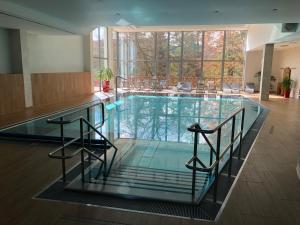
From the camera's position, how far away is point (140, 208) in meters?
2.60

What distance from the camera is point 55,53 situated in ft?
34.2

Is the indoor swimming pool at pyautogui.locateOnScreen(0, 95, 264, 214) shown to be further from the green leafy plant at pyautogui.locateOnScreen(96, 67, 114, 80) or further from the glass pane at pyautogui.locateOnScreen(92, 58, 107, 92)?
the glass pane at pyautogui.locateOnScreen(92, 58, 107, 92)

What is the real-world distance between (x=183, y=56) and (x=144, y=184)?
1308 centimetres

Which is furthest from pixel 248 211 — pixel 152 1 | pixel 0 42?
pixel 0 42

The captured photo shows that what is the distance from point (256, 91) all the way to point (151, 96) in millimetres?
6152

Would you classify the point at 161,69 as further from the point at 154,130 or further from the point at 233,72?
the point at 154,130

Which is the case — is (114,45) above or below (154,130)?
above

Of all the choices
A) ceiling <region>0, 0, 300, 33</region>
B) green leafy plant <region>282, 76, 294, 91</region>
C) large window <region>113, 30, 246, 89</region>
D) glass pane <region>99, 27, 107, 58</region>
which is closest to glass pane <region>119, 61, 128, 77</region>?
large window <region>113, 30, 246, 89</region>

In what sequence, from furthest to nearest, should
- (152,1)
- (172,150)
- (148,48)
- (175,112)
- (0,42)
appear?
(148,48), (175,112), (0,42), (152,1), (172,150)

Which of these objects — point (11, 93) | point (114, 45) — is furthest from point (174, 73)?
point (11, 93)

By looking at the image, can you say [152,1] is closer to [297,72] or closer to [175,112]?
Answer: [175,112]

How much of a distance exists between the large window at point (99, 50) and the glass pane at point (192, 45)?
185 inches

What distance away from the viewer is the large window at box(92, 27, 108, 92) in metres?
13.9

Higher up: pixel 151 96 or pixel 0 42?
pixel 0 42
